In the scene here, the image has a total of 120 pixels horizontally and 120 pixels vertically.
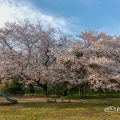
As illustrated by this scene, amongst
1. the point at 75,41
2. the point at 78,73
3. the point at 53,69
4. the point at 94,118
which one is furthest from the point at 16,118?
the point at 75,41

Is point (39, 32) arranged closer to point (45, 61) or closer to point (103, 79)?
point (45, 61)

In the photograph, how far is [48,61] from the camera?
31281mm

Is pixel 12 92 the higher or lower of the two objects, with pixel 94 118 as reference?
higher

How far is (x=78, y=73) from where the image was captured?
31766mm

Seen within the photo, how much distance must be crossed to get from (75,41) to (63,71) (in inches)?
179

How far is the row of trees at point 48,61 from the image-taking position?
29594 millimetres

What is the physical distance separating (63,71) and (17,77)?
4.84m

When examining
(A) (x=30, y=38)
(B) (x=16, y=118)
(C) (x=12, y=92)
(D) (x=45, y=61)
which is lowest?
(B) (x=16, y=118)

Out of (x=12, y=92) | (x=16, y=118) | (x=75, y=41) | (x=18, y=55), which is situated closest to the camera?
(x=16, y=118)

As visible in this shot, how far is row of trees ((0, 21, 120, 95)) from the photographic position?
2959cm

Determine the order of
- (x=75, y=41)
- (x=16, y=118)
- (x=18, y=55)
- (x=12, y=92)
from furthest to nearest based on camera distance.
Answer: (x=12, y=92) < (x=75, y=41) < (x=18, y=55) < (x=16, y=118)

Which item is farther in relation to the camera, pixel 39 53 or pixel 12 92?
pixel 12 92

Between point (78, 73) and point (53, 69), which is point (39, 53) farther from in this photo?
point (78, 73)

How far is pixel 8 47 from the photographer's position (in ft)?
101
